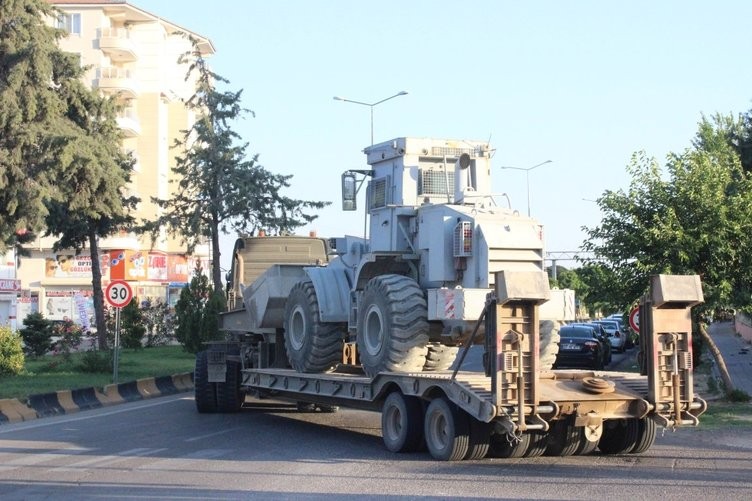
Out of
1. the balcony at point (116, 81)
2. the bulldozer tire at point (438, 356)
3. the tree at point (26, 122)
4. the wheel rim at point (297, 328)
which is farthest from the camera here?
the balcony at point (116, 81)

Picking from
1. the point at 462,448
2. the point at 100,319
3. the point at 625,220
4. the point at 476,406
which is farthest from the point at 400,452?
the point at 100,319

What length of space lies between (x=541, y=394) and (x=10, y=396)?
1159 centimetres

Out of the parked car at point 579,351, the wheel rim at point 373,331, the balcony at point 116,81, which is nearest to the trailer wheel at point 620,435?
the wheel rim at point 373,331

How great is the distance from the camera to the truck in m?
11.6

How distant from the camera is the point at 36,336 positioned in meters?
33.0

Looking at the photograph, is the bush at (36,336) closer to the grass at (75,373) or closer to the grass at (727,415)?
the grass at (75,373)

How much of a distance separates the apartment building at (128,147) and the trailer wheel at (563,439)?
173 ft

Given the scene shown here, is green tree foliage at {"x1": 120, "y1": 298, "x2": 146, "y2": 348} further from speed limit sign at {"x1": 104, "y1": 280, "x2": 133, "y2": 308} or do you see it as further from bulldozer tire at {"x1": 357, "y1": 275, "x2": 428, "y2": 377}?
bulldozer tire at {"x1": 357, "y1": 275, "x2": 428, "y2": 377}

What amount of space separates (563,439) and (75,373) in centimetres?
1616

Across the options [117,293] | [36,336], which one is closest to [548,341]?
[117,293]

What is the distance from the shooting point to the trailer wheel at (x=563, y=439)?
12.7 metres

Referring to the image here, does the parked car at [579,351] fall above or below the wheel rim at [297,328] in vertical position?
below

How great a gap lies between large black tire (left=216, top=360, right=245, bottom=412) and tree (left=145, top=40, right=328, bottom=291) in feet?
61.5

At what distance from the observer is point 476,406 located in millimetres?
11414
